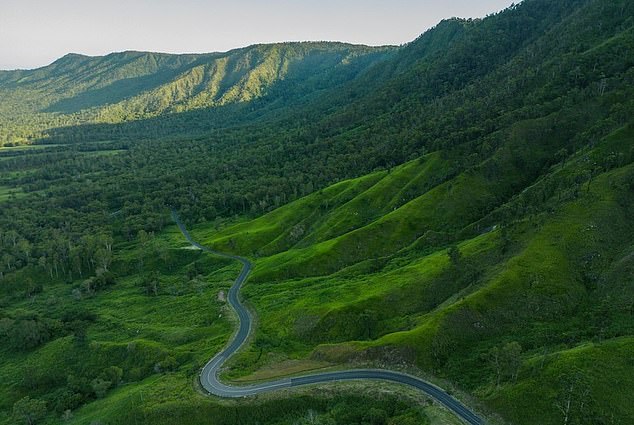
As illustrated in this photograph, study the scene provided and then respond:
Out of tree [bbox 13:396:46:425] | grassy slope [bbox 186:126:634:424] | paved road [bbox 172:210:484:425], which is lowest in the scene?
tree [bbox 13:396:46:425]

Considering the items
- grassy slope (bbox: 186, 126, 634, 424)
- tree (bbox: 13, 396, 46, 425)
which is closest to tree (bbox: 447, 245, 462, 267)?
grassy slope (bbox: 186, 126, 634, 424)

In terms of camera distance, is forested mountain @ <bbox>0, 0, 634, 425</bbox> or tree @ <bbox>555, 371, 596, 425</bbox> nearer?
tree @ <bbox>555, 371, 596, 425</bbox>

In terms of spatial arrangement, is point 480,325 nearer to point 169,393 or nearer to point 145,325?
point 169,393

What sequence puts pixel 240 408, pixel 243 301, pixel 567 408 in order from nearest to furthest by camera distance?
1. pixel 567 408
2. pixel 240 408
3. pixel 243 301

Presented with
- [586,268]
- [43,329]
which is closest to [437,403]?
[586,268]

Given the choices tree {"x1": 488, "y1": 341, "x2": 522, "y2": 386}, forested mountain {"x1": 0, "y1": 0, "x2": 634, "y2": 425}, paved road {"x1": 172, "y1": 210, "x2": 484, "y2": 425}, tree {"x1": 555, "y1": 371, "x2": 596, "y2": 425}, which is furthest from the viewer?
forested mountain {"x1": 0, "y1": 0, "x2": 634, "y2": 425}

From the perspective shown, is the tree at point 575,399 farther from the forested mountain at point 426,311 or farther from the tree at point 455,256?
the tree at point 455,256

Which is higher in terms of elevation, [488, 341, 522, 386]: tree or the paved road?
[488, 341, 522, 386]: tree

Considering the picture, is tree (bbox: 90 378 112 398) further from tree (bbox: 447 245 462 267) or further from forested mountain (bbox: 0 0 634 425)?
tree (bbox: 447 245 462 267)
